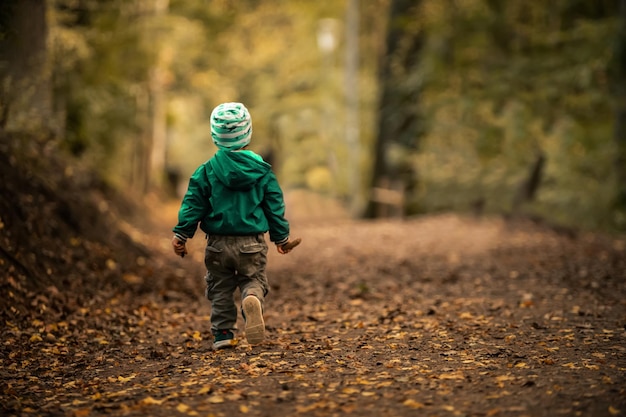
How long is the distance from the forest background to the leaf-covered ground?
2.45 metres

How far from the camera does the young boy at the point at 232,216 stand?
5508mm

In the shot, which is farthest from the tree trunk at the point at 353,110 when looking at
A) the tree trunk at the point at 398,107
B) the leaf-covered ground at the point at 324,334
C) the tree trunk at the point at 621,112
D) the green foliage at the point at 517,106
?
the leaf-covered ground at the point at 324,334

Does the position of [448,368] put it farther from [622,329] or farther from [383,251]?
[383,251]

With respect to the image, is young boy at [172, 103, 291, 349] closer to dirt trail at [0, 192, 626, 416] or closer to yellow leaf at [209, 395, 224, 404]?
dirt trail at [0, 192, 626, 416]

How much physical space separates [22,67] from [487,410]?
794cm

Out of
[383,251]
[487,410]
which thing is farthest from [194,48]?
[487,410]

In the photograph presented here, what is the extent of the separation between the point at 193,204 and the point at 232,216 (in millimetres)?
314

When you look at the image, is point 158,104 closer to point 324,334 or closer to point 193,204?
point 324,334

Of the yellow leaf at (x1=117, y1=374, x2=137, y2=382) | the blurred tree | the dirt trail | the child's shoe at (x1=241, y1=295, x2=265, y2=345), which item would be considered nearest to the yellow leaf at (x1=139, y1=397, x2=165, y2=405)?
the dirt trail

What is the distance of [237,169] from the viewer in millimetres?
5504

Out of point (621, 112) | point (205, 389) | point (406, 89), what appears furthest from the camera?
point (406, 89)

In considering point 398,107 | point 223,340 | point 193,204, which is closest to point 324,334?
point 223,340

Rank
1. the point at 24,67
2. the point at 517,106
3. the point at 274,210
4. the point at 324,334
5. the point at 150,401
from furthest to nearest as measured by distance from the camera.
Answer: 1. the point at 517,106
2. the point at 24,67
3. the point at 324,334
4. the point at 274,210
5. the point at 150,401

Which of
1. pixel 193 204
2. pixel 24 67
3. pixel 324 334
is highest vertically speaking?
pixel 24 67
